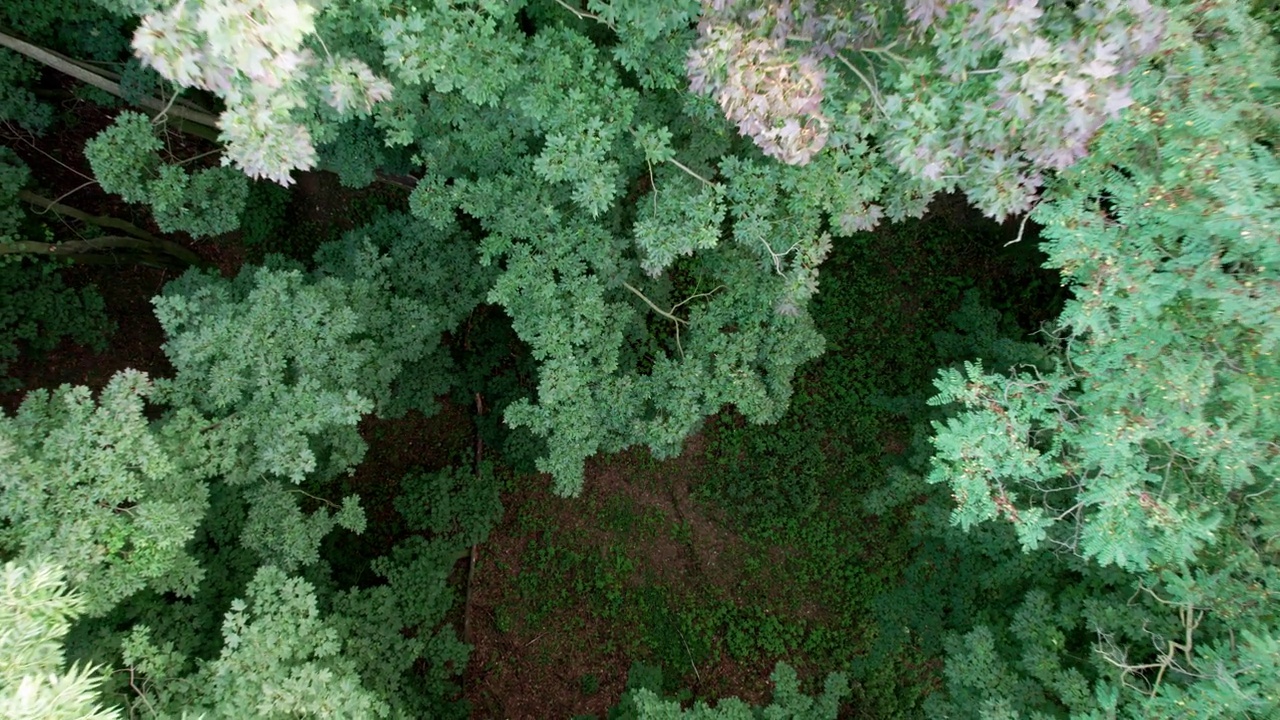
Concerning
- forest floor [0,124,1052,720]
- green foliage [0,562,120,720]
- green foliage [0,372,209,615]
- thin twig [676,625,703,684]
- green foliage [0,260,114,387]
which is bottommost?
thin twig [676,625,703,684]

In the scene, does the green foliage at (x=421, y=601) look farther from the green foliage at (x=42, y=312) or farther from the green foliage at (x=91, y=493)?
the green foliage at (x=42, y=312)

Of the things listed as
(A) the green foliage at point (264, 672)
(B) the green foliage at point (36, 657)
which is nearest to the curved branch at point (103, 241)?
(A) the green foliage at point (264, 672)

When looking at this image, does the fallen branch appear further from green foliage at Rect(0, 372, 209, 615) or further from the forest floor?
green foliage at Rect(0, 372, 209, 615)

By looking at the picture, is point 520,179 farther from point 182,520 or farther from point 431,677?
point 431,677

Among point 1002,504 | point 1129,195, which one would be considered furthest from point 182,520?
point 1129,195

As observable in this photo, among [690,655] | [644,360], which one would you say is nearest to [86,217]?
[644,360]

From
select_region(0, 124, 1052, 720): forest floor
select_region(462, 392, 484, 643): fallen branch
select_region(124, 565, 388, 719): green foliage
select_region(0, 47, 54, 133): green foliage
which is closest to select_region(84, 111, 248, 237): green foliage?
select_region(0, 47, 54, 133): green foliage
